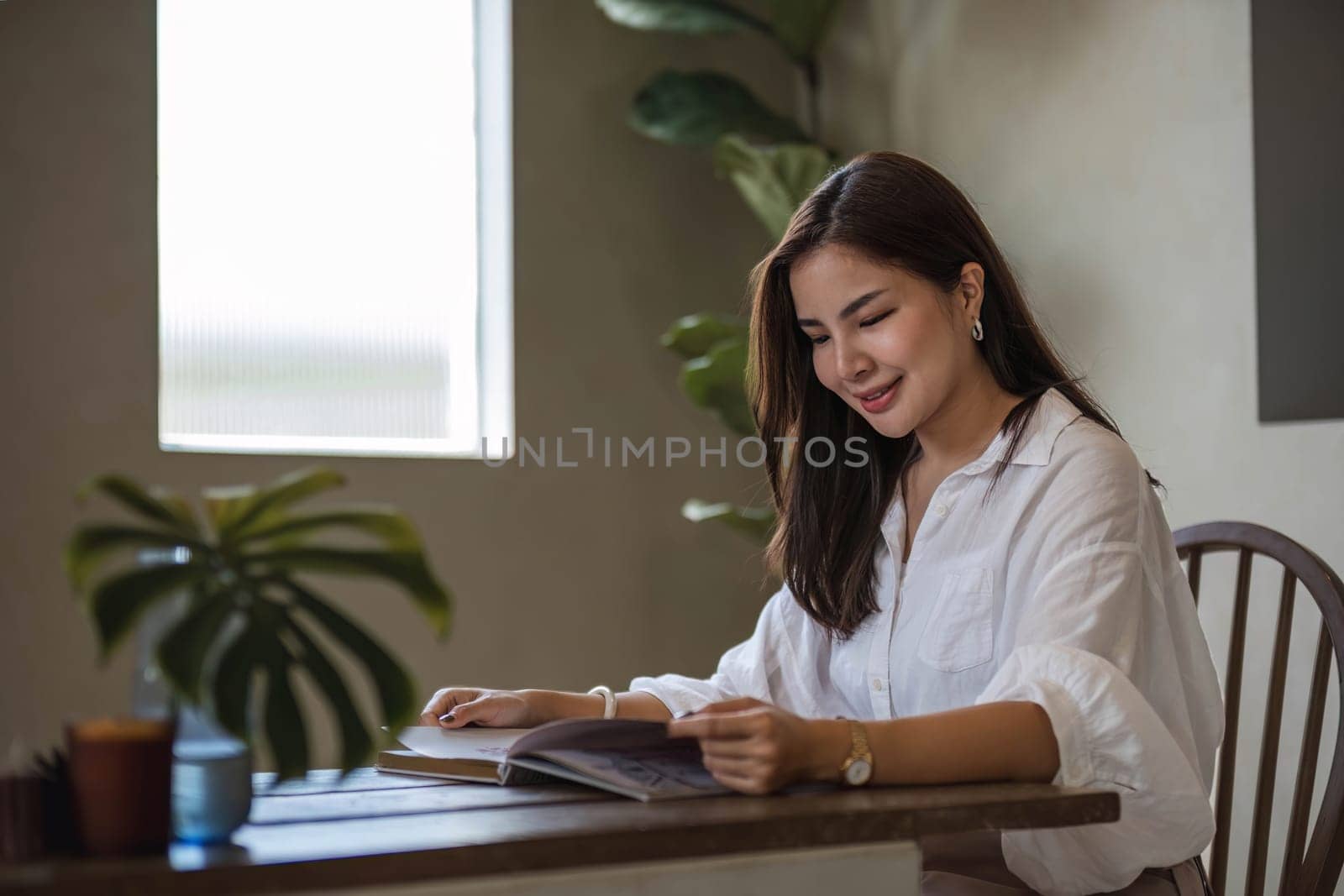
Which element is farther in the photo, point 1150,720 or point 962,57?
point 962,57

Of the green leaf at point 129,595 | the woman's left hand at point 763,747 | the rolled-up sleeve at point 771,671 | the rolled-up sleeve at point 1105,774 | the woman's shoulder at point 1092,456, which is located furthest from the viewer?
the rolled-up sleeve at point 771,671

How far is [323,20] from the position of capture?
2900 mm

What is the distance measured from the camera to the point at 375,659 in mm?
729

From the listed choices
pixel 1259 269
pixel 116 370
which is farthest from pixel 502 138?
pixel 1259 269

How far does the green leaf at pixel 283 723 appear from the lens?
70 cm

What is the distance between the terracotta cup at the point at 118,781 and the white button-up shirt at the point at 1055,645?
1.99 feet

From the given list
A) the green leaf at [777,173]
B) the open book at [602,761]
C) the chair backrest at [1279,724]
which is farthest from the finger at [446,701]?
the green leaf at [777,173]

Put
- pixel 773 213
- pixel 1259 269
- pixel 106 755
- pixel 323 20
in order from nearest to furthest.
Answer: pixel 106 755 < pixel 1259 269 < pixel 773 213 < pixel 323 20

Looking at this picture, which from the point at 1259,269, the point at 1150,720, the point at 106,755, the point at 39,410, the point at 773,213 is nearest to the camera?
the point at 106,755

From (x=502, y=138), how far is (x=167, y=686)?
2.39 m

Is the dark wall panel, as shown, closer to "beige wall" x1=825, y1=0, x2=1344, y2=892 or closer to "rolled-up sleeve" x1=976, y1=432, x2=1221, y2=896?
"beige wall" x1=825, y1=0, x2=1344, y2=892

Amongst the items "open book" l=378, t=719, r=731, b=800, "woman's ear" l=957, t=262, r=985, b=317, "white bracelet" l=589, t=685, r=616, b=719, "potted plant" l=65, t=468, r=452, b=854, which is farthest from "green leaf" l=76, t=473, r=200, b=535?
"woman's ear" l=957, t=262, r=985, b=317

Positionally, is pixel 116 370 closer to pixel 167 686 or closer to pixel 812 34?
pixel 812 34

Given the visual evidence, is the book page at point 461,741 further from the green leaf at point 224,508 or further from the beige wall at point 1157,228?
the beige wall at point 1157,228
